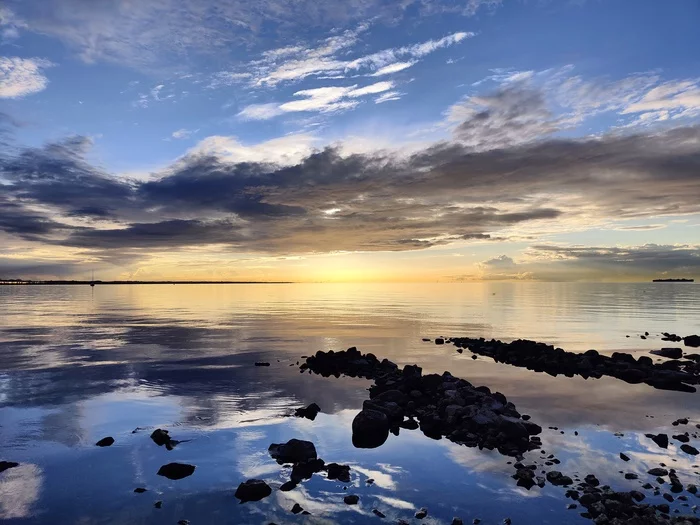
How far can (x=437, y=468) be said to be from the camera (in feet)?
52.7

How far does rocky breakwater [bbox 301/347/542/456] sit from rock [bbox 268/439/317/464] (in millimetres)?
2634

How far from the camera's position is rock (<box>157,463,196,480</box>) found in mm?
15094

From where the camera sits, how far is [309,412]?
22891 millimetres

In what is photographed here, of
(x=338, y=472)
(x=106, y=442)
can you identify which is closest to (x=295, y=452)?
(x=338, y=472)

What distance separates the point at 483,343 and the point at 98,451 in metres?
39.2

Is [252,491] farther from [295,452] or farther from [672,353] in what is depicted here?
[672,353]

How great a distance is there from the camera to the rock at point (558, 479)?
14.5m

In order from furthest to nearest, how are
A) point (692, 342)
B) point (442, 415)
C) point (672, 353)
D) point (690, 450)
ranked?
point (692, 342), point (672, 353), point (442, 415), point (690, 450)

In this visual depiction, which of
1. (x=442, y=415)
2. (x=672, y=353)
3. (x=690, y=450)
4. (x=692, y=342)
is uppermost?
(x=692, y=342)

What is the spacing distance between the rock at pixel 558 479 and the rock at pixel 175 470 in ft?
40.1

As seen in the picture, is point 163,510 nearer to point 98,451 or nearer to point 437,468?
point 98,451

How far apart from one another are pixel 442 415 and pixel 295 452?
834 cm

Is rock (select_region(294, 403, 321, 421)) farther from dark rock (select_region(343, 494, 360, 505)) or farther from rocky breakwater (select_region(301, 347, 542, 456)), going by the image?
dark rock (select_region(343, 494, 360, 505))

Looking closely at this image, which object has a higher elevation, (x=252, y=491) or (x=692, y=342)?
(x=692, y=342)
